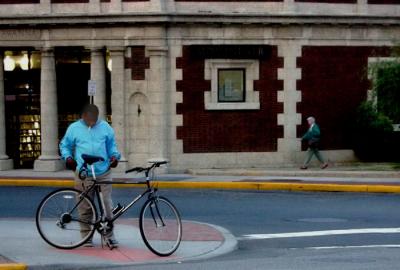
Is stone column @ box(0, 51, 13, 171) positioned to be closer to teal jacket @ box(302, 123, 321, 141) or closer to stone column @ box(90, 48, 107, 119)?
stone column @ box(90, 48, 107, 119)

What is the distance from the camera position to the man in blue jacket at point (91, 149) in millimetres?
11203

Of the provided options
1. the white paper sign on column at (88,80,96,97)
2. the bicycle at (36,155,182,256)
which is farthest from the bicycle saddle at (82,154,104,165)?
the white paper sign on column at (88,80,96,97)

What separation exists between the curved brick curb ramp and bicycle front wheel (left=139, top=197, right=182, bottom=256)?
0.41ft

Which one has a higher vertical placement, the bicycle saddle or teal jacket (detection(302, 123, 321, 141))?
the bicycle saddle

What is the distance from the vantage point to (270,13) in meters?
26.9

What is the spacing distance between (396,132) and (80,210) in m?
18.6

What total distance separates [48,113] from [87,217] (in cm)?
1651

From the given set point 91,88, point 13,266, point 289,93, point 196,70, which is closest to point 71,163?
point 13,266

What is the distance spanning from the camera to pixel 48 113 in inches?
1073

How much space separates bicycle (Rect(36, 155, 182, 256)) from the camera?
11.0 metres

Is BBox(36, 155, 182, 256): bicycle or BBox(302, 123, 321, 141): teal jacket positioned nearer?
BBox(36, 155, 182, 256): bicycle

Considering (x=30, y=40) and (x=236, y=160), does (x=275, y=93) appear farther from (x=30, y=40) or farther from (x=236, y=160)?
(x=30, y=40)

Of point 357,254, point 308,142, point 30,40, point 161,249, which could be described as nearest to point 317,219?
point 357,254

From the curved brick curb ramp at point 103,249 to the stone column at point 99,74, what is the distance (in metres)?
13.7
